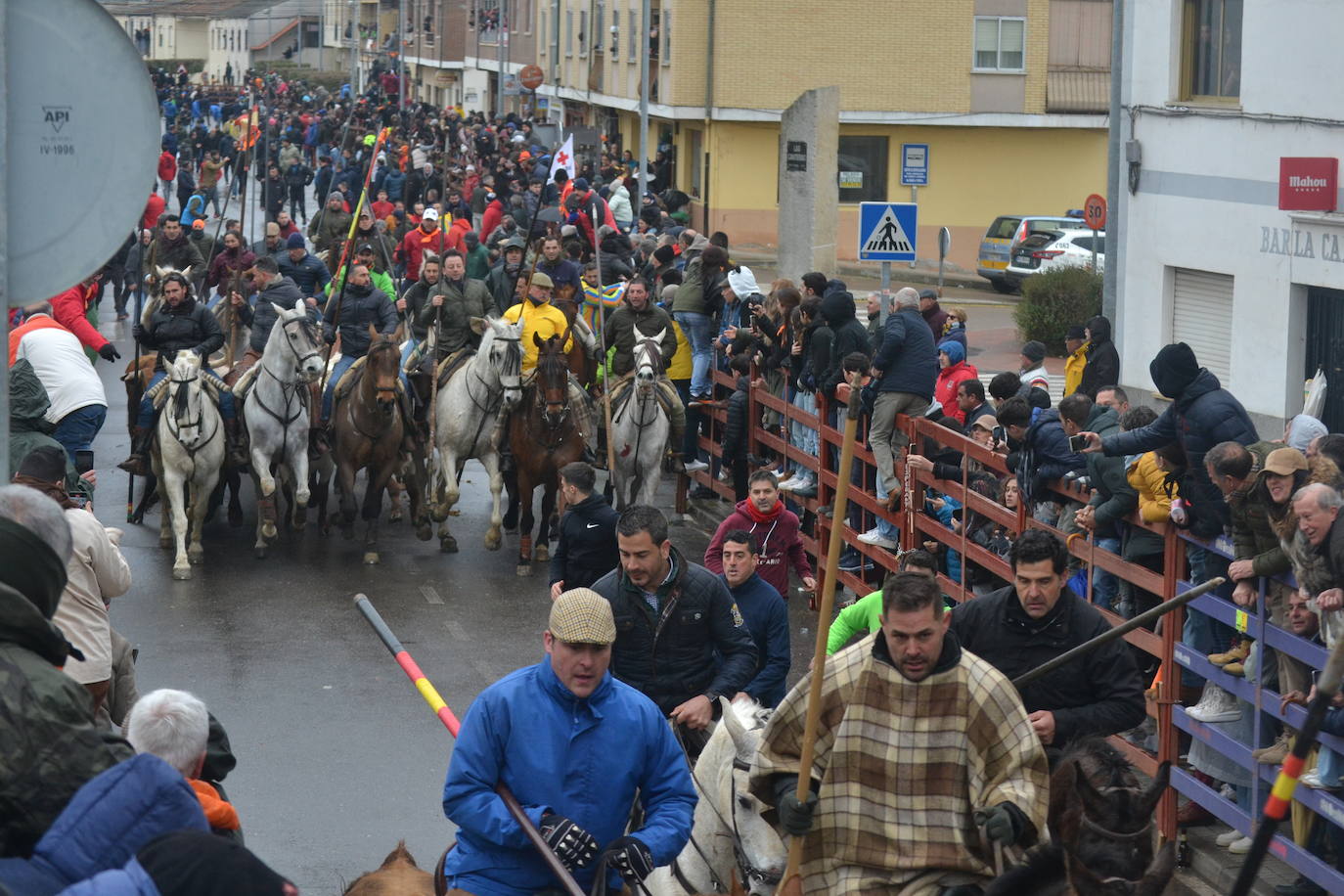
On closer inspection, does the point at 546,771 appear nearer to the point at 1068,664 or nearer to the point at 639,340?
the point at 1068,664

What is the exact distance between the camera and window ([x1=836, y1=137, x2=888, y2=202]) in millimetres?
46906

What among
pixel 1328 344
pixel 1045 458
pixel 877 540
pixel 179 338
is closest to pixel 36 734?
pixel 1045 458

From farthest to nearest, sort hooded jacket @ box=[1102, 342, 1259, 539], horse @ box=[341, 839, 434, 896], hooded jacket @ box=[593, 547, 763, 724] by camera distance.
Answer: hooded jacket @ box=[1102, 342, 1259, 539] → hooded jacket @ box=[593, 547, 763, 724] → horse @ box=[341, 839, 434, 896]

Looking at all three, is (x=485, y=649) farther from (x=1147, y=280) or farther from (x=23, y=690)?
(x=1147, y=280)

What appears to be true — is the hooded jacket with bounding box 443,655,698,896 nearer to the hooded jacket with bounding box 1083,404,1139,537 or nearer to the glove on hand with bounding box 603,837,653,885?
the glove on hand with bounding box 603,837,653,885

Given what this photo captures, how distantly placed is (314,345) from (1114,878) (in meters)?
12.3

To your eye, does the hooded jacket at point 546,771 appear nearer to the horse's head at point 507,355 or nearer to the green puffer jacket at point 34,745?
the green puffer jacket at point 34,745

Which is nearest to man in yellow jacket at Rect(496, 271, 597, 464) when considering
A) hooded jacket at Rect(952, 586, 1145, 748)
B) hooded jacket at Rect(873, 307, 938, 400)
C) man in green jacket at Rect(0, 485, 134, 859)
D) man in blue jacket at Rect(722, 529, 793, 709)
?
hooded jacket at Rect(873, 307, 938, 400)

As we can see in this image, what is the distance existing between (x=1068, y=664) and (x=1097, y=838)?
1.94 m

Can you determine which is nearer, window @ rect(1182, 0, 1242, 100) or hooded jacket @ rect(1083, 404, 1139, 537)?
hooded jacket @ rect(1083, 404, 1139, 537)

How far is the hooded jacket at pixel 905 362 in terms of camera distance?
14.3 m

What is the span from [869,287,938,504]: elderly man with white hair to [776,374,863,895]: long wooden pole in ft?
27.8

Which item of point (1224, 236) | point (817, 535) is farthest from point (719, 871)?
point (1224, 236)

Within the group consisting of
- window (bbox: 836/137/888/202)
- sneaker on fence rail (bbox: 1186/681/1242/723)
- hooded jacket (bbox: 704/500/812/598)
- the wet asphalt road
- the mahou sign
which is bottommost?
the wet asphalt road
